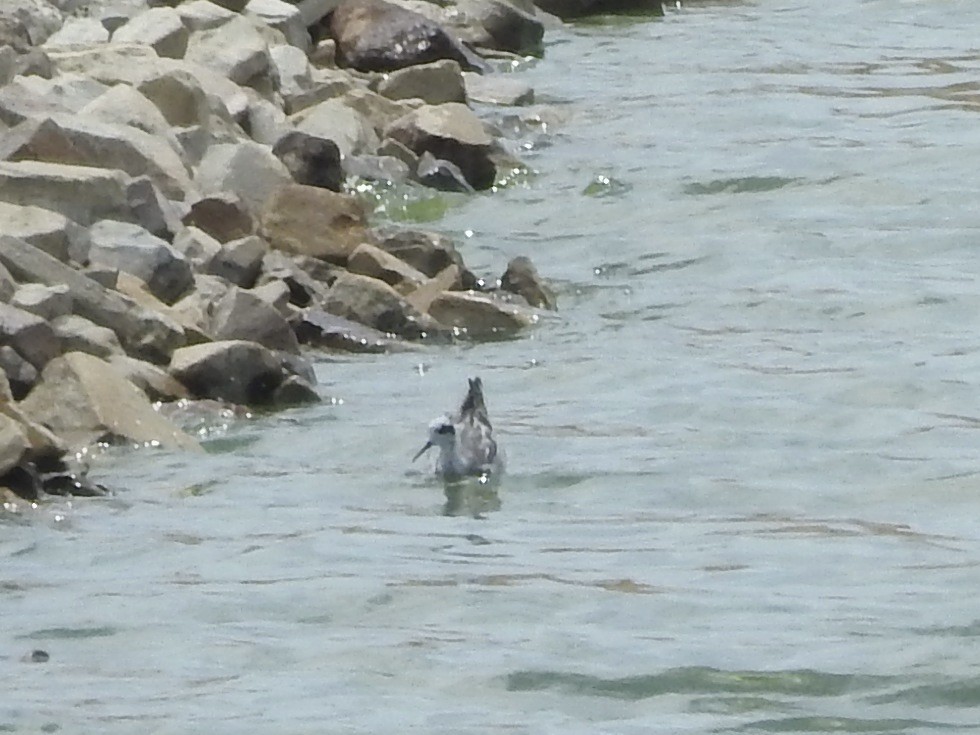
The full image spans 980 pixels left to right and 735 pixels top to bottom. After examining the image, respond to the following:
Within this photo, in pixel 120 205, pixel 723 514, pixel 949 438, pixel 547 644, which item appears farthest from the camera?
pixel 120 205

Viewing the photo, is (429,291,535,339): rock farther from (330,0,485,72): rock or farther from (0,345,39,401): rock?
(330,0,485,72): rock

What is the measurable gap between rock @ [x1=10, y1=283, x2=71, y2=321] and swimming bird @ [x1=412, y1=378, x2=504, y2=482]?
205 cm

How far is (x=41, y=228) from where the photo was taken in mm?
12297

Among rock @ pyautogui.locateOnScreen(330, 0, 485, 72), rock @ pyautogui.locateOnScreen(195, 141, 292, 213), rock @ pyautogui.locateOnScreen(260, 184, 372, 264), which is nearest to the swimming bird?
rock @ pyautogui.locateOnScreen(260, 184, 372, 264)

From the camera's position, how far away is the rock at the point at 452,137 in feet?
55.6

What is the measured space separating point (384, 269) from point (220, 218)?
0.98 meters

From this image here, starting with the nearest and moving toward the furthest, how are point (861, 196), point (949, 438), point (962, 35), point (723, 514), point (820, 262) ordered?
point (723, 514), point (949, 438), point (820, 262), point (861, 196), point (962, 35)

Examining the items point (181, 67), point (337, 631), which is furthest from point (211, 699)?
point (181, 67)

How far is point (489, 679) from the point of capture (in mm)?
7660

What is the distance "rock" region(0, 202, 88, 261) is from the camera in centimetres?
1224

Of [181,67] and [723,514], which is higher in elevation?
[181,67]

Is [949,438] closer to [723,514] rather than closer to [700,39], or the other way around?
[723,514]

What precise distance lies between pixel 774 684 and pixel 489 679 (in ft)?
2.69

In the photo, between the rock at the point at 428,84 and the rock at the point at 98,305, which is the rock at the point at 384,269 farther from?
the rock at the point at 428,84
